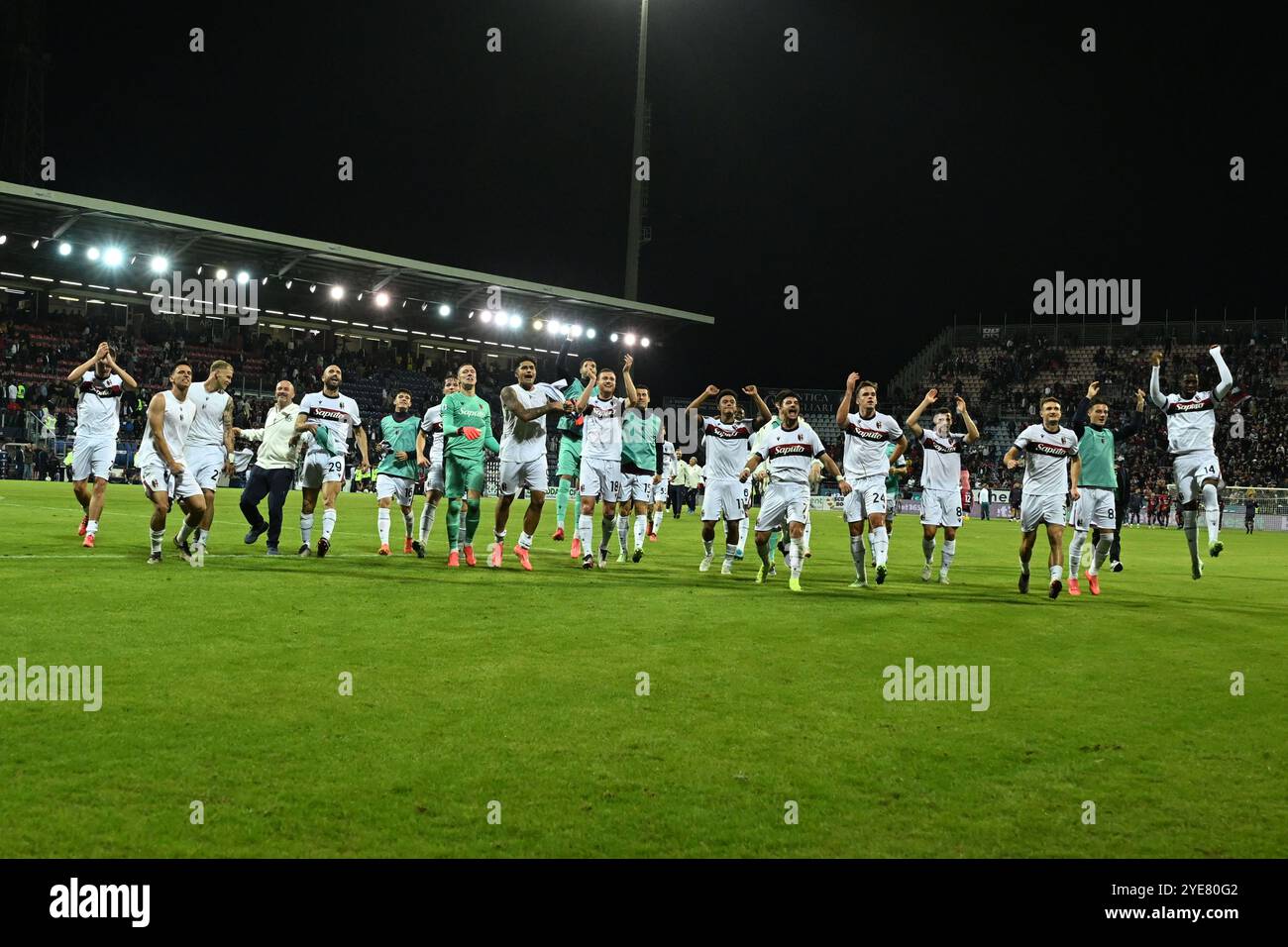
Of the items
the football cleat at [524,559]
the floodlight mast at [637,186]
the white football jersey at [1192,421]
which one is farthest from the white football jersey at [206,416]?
the floodlight mast at [637,186]

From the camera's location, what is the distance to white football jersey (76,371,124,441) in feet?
49.1

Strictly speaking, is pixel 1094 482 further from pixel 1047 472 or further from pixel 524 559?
pixel 524 559

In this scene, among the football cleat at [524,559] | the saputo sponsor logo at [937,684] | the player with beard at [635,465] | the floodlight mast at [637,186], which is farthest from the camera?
the floodlight mast at [637,186]

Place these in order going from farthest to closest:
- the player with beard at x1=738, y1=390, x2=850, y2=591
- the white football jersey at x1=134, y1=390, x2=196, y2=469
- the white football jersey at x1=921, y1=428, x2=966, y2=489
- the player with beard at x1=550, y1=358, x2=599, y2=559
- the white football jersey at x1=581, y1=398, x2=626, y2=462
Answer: the white football jersey at x1=921, y1=428, x2=966, y2=489, the player with beard at x1=550, y1=358, x2=599, y2=559, the white football jersey at x1=581, y1=398, x2=626, y2=462, the player with beard at x1=738, y1=390, x2=850, y2=591, the white football jersey at x1=134, y1=390, x2=196, y2=469

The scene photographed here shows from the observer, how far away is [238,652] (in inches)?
283

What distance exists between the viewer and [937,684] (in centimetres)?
698

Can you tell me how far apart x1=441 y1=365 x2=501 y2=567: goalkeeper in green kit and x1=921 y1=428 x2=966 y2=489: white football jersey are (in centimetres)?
605

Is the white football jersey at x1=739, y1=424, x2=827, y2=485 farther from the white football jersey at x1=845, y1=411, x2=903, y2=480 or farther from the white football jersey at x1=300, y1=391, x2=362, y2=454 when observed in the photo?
the white football jersey at x1=300, y1=391, x2=362, y2=454

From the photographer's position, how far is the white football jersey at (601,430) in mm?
14742

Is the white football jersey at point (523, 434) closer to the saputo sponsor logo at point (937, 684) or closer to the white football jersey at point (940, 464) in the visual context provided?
the white football jersey at point (940, 464)

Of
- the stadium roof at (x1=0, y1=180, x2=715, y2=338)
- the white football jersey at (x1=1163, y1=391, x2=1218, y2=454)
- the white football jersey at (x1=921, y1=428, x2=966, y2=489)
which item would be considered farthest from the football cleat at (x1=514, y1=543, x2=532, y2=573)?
the stadium roof at (x1=0, y1=180, x2=715, y2=338)

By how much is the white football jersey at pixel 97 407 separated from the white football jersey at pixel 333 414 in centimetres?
304
